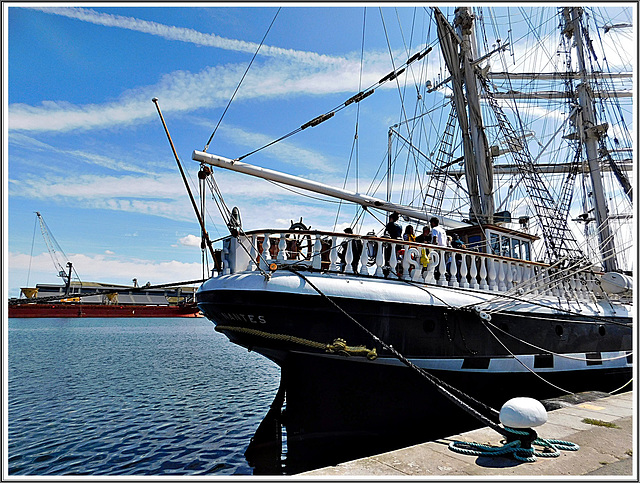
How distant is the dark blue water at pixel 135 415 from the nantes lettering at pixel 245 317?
3027mm

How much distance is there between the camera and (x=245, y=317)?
827cm

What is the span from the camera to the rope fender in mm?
5410

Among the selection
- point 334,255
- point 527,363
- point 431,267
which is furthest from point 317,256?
point 527,363

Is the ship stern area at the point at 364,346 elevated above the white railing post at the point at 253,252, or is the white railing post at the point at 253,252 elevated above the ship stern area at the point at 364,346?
the white railing post at the point at 253,252

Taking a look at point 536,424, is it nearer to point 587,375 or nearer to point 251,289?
point 251,289

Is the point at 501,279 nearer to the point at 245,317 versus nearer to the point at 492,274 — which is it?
the point at 492,274

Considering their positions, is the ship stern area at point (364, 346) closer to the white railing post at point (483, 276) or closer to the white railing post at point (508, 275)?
the white railing post at point (483, 276)

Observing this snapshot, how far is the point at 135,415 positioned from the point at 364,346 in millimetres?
8741

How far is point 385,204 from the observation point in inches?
465

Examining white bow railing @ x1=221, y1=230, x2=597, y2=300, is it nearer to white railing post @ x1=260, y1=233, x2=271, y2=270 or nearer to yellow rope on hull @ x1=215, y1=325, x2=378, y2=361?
white railing post @ x1=260, y1=233, x2=271, y2=270

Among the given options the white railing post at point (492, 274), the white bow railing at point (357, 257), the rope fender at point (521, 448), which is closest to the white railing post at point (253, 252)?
the white bow railing at point (357, 257)

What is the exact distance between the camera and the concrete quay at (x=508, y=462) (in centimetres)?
498

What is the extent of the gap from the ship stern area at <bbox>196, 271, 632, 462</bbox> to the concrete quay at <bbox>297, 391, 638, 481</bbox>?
1.90 meters

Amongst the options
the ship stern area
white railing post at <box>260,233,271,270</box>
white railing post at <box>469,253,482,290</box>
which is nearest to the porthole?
the ship stern area
